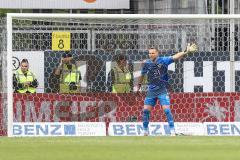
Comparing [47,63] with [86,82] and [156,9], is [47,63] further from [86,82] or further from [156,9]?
[156,9]

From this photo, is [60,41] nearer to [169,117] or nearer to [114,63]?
[114,63]

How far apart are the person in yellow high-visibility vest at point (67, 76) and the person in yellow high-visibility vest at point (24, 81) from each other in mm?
517

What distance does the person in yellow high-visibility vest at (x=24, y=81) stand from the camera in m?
19.7

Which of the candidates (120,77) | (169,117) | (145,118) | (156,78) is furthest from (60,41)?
(169,117)

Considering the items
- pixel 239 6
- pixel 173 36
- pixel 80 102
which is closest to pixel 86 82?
pixel 80 102

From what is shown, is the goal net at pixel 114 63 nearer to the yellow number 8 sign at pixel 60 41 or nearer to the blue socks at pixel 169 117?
the yellow number 8 sign at pixel 60 41

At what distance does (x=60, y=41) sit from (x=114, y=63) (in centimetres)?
122

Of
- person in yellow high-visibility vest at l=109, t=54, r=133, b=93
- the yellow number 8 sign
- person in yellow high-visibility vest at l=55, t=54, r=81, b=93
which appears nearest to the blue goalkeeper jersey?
person in yellow high-visibility vest at l=109, t=54, r=133, b=93

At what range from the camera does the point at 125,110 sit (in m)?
19.4
